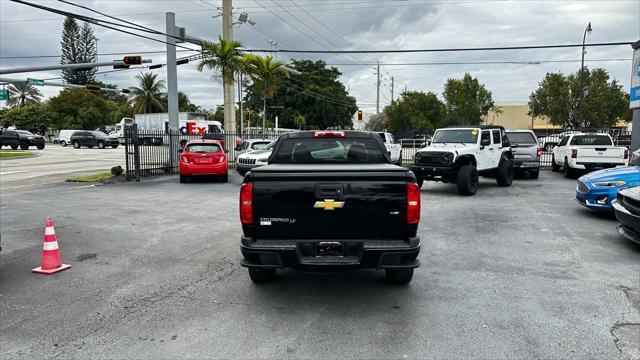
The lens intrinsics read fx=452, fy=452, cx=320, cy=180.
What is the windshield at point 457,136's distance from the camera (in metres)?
14.2

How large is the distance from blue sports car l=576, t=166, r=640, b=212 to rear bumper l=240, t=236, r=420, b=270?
6.85 meters

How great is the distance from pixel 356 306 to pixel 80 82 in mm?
87846

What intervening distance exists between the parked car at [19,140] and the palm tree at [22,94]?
48.3 meters

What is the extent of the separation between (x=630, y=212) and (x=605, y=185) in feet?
9.70

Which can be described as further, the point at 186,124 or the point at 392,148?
the point at 186,124

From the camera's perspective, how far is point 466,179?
13.0 meters

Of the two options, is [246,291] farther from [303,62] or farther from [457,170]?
[303,62]

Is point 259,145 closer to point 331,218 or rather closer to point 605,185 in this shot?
point 605,185

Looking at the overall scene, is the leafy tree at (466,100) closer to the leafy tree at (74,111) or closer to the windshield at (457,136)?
the windshield at (457,136)

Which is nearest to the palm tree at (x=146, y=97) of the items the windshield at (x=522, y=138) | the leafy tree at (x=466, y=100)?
the leafy tree at (x=466, y=100)

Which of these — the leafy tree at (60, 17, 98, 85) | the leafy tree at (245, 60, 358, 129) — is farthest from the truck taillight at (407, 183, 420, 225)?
the leafy tree at (60, 17, 98, 85)

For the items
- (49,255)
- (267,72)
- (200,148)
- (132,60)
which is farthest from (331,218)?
(267,72)

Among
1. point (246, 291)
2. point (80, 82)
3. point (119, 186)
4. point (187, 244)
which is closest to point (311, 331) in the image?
point (246, 291)

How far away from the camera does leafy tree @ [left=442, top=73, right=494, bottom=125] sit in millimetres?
61781
